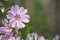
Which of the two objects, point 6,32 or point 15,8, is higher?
point 15,8

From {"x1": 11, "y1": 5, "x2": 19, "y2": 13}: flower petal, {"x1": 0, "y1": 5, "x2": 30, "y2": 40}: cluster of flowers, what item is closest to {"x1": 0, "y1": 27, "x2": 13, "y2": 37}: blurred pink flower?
{"x1": 0, "y1": 5, "x2": 30, "y2": 40}: cluster of flowers

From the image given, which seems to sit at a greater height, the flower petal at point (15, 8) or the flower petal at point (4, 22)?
the flower petal at point (15, 8)

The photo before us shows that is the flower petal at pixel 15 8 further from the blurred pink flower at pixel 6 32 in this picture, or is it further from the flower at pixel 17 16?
the blurred pink flower at pixel 6 32

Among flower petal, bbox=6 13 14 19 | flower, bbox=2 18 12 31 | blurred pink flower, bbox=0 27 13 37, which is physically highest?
flower petal, bbox=6 13 14 19

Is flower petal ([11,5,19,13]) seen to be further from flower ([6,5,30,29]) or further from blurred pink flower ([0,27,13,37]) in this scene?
blurred pink flower ([0,27,13,37])

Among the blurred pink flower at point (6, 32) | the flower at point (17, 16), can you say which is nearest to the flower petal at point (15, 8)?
the flower at point (17, 16)

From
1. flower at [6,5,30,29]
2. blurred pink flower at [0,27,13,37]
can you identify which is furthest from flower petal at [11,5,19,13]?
blurred pink flower at [0,27,13,37]

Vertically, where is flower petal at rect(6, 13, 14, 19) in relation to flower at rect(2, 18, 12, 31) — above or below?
above
